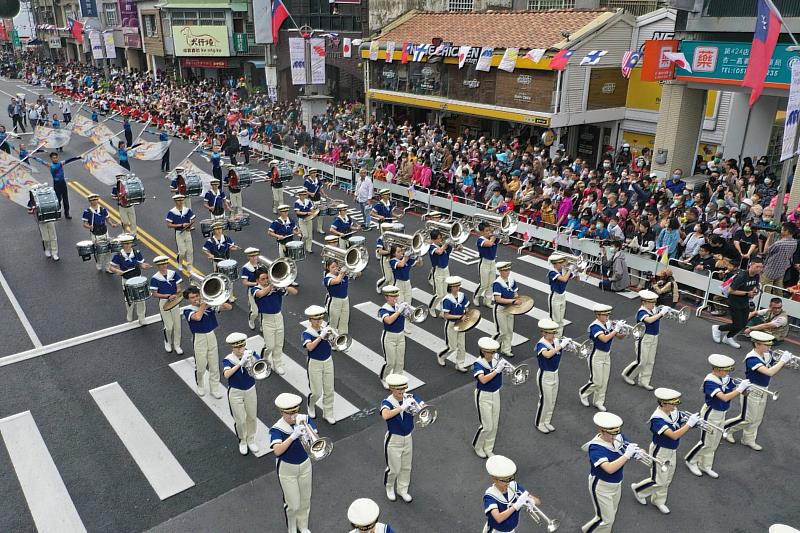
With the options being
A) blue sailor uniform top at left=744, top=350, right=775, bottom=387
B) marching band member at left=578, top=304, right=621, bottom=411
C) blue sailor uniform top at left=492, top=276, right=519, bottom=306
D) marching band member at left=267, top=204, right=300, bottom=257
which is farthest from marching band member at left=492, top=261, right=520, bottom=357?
marching band member at left=267, top=204, right=300, bottom=257

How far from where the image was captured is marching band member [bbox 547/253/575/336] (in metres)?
12.3

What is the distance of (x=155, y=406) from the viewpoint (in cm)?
1083

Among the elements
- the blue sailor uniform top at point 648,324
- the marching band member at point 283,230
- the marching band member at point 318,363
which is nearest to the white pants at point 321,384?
the marching band member at point 318,363

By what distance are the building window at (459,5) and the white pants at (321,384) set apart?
2824 centimetres

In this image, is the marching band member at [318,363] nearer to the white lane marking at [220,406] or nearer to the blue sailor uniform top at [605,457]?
the white lane marking at [220,406]

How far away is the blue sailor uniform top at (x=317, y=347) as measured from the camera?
9703 mm

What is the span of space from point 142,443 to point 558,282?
8.10 m

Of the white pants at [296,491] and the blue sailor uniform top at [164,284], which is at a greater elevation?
the blue sailor uniform top at [164,284]

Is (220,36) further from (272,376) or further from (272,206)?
(272,376)

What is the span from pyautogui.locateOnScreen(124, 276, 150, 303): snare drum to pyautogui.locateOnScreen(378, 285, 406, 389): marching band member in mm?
5239

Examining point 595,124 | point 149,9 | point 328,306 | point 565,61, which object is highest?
point 149,9

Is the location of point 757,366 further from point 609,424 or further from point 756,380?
point 609,424

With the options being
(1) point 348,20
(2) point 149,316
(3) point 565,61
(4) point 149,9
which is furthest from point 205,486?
(4) point 149,9

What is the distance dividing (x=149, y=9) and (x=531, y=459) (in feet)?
191
